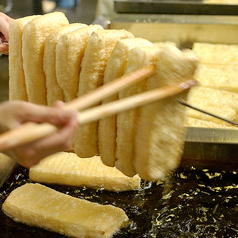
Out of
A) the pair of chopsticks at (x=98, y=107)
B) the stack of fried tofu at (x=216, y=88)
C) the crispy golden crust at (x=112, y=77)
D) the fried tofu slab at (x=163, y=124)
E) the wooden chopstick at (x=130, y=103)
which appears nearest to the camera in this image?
the pair of chopsticks at (x=98, y=107)

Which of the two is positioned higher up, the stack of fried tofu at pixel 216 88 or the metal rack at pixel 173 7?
the metal rack at pixel 173 7

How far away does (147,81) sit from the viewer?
1.53 meters

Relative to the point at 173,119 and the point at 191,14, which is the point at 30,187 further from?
the point at 191,14

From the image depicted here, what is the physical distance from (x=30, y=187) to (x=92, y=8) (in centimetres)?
940

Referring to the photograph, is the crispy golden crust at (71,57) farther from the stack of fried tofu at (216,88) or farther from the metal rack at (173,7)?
the metal rack at (173,7)

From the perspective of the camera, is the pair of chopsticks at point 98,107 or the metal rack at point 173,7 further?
the metal rack at point 173,7

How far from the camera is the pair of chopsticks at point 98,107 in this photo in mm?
943

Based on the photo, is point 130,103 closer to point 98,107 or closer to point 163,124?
point 98,107

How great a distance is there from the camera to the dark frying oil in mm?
1883

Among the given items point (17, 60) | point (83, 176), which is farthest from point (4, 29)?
point (83, 176)

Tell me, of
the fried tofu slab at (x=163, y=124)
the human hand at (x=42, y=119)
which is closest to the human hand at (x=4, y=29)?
the fried tofu slab at (x=163, y=124)

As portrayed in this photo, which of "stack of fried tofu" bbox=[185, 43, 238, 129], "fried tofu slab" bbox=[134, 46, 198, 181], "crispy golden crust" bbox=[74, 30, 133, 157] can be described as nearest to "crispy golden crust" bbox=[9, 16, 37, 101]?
"crispy golden crust" bbox=[74, 30, 133, 157]

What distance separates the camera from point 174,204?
2.08 meters

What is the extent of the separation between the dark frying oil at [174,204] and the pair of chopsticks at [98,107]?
3.05 ft
